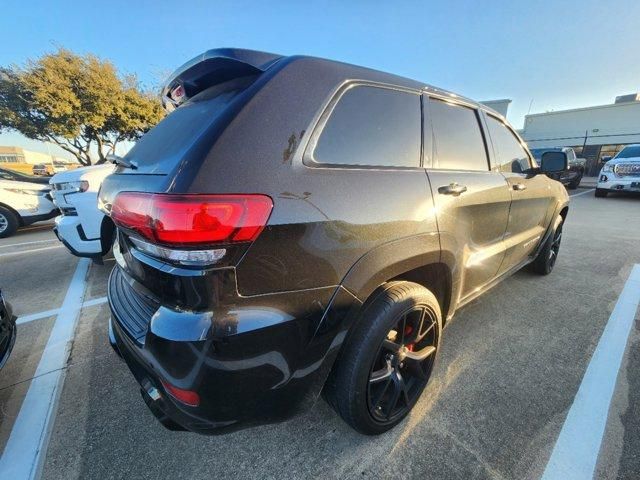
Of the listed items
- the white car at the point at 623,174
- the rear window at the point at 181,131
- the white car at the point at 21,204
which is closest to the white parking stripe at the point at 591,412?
the rear window at the point at 181,131

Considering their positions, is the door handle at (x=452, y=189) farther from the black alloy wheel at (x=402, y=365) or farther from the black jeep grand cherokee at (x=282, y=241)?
the black alloy wheel at (x=402, y=365)

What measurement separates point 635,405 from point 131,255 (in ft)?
9.44

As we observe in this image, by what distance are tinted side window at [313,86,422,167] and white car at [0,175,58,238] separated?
25.6 ft

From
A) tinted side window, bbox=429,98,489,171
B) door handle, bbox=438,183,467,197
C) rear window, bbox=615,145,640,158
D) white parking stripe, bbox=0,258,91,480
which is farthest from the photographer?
rear window, bbox=615,145,640,158

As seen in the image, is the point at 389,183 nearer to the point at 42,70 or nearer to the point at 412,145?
the point at 412,145

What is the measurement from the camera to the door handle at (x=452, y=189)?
5.71 ft

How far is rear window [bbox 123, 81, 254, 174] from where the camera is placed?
121cm

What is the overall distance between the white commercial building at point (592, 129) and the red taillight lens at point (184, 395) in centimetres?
2922

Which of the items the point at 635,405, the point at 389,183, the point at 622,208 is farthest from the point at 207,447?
the point at 622,208

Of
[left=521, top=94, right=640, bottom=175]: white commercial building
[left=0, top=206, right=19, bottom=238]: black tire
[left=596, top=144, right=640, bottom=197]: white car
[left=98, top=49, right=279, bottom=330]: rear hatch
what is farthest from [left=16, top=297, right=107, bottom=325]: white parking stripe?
[left=521, top=94, right=640, bottom=175]: white commercial building

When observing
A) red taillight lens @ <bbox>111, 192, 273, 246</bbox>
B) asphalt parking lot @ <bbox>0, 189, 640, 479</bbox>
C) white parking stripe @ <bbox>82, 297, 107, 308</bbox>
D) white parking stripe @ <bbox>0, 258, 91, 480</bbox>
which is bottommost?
asphalt parking lot @ <bbox>0, 189, 640, 479</bbox>

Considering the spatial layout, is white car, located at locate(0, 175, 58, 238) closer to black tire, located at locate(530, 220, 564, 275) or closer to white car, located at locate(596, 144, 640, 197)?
black tire, located at locate(530, 220, 564, 275)

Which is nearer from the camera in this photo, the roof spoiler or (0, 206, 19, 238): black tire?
the roof spoiler

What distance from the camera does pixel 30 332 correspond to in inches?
108
